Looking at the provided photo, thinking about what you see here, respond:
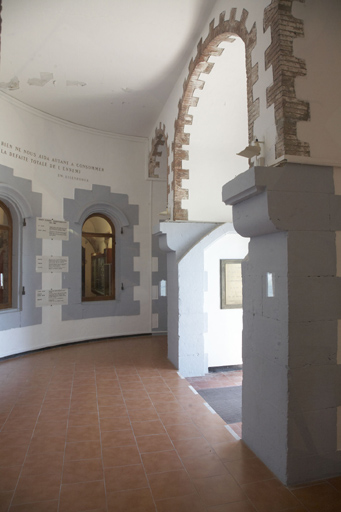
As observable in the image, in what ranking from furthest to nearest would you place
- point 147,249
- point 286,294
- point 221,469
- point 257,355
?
point 147,249, point 257,355, point 221,469, point 286,294

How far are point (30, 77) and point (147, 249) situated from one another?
3.45 meters

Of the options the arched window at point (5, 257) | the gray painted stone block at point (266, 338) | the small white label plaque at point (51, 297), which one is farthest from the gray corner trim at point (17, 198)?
the gray painted stone block at point (266, 338)

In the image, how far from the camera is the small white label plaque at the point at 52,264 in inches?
230

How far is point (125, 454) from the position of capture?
2730 mm

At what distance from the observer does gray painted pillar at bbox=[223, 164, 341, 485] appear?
2369mm

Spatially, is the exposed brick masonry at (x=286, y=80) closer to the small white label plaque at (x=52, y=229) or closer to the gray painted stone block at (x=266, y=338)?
the gray painted stone block at (x=266, y=338)

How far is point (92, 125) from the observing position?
21.1 ft

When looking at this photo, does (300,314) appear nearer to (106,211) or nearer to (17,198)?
(17,198)

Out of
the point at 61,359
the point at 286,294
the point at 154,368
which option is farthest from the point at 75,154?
the point at 286,294

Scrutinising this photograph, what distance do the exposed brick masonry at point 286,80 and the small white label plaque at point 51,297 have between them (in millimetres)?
4605

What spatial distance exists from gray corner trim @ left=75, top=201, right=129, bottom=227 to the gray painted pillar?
437cm

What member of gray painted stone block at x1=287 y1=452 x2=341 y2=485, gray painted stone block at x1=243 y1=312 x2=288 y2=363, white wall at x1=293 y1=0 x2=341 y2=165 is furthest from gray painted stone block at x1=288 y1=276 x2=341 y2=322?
gray painted stone block at x1=287 y1=452 x2=341 y2=485

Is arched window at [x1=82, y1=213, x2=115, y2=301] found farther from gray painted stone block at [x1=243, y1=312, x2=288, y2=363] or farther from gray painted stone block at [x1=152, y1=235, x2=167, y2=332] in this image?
gray painted stone block at [x1=243, y1=312, x2=288, y2=363]

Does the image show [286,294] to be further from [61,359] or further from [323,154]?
[61,359]
